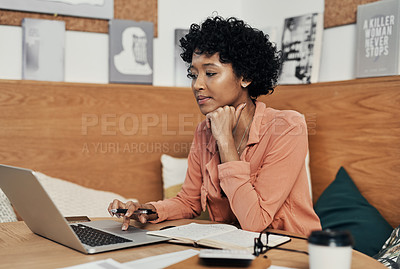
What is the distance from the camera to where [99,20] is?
2535 mm

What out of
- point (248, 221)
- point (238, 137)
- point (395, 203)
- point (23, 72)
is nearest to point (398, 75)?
point (395, 203)

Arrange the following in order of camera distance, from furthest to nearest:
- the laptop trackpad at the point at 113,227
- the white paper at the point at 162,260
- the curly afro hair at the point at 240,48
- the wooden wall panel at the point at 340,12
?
the wooden wall panel at the point at 340,12, the curly afro hair at the point at 240,48, the laptop trackpad at the point at 113,227, the white paper at the point at 162,260

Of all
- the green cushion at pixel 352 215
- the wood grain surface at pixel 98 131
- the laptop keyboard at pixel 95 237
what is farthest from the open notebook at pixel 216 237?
the wood grain surface at pixel 98 131

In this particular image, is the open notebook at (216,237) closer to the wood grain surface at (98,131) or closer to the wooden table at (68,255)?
the wooden table at (68,255)

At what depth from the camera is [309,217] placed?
147 centimetres

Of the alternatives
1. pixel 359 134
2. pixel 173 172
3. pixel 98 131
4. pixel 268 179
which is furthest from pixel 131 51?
pixel 268 179

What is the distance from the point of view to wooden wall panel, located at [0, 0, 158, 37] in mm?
2332

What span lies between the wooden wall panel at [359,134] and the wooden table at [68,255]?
→ 1007 mm

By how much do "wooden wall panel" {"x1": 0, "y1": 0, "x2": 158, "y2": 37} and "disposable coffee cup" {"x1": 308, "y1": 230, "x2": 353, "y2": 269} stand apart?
2.09 metres

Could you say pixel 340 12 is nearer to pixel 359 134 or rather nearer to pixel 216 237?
pixel 359 134

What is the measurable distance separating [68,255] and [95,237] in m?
0.15

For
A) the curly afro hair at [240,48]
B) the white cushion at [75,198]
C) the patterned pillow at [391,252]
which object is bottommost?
the patterned pillow at [391,252]

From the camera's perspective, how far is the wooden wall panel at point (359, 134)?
192 cm

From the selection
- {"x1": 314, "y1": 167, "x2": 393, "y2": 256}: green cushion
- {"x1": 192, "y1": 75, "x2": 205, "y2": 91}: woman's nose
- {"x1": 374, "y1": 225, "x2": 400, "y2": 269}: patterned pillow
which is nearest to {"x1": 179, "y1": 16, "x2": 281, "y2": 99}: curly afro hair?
{"x1": 192, "y1": 75, "x2": 205, "y2": 91}: woman's nose
